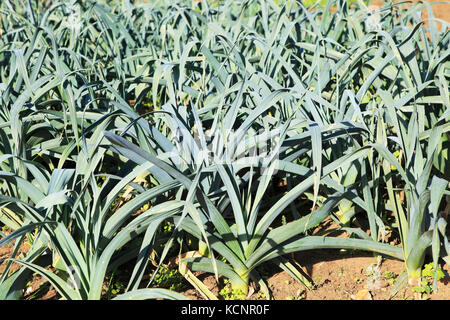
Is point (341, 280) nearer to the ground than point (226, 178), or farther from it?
nearer to the ground

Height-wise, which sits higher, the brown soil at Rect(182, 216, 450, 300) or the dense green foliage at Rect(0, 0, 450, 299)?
the dense green foliage at Rect(0, 0, 450, 299)

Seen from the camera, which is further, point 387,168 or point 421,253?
point 387,168

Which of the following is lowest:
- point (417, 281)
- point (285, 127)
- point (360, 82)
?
point (417, 281)

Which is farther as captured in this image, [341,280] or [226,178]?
[341,280]

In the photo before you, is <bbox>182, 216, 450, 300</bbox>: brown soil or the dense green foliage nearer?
the dense green foliage

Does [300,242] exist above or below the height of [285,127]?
below

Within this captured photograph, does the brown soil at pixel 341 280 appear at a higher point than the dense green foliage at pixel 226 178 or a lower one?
lower

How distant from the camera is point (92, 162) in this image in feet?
5.23

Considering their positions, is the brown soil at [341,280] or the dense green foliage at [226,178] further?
the brown soil at [341,280]

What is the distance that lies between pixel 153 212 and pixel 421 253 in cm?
86

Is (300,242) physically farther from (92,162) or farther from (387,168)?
(92,162)
